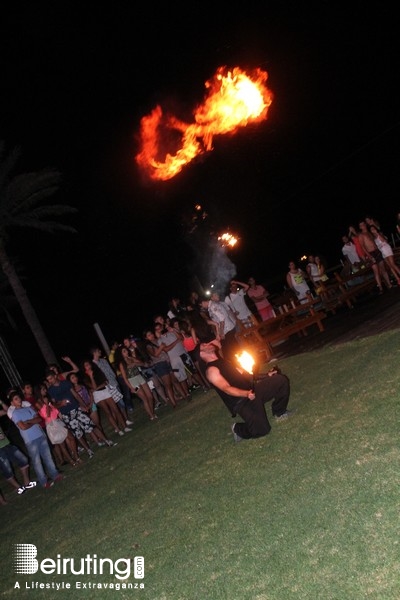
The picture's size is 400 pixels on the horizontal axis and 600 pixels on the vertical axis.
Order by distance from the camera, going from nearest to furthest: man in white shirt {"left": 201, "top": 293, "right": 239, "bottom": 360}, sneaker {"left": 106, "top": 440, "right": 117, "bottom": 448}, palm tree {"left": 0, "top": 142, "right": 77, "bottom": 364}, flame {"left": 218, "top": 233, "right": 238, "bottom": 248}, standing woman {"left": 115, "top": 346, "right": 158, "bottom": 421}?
sneaker {"left": 106, "top": 440, "right": 117, "bottom": 448}, man in white shirt {"left": 201, "top": 293, "right": 239, "bottom": 360}, standing woman {"left": 115, "top": 346, "right": 158, "bottom": 421}, palm tree {"left": 0, "top": 142, "right": 77, "bottom": 364}, flame {"left": 218, "top": 233, "right": 238, "bottom": 248}

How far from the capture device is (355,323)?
13.0 metres

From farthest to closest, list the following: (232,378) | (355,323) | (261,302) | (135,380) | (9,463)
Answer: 1. (261,302)
2. (355,323)
3. (135,380)
4. (9,463)
5. (232,378)

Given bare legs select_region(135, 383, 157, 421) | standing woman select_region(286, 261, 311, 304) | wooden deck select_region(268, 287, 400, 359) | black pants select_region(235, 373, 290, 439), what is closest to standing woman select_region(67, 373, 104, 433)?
bare legs select_region(135, 383, 157, 421)

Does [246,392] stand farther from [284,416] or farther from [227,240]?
[227,240]

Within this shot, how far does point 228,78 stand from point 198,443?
471 inches

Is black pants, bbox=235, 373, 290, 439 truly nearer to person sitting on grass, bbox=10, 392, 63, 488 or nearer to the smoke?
person sitting on grass, bbox=10, 392, 63, 488

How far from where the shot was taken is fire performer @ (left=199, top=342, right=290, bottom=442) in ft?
25.4

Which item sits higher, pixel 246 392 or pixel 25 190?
pixel 25 190

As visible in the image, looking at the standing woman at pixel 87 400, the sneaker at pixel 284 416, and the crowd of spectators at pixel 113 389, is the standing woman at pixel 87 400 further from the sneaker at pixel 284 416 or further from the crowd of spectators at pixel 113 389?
the sneaker at pixel 284 416

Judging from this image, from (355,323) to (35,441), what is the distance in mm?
6950

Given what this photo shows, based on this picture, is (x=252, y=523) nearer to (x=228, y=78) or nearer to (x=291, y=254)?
(x=228, y=78)

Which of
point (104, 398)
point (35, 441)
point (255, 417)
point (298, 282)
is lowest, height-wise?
point (255, 417)

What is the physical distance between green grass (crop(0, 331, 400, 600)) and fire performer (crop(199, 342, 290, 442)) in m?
0.19

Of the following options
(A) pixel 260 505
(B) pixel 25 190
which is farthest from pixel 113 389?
(B) pixel 25 190
